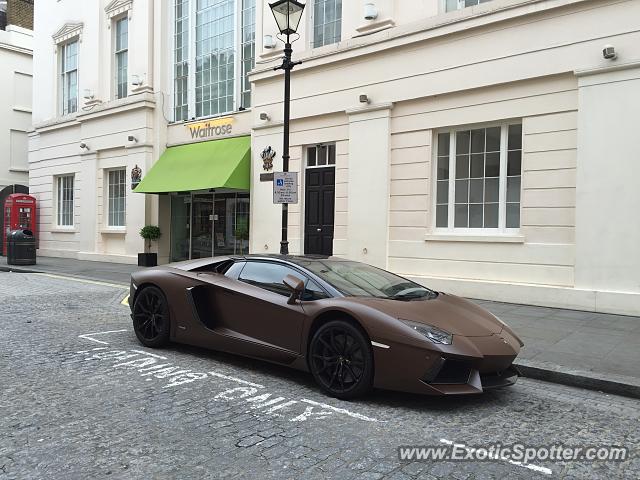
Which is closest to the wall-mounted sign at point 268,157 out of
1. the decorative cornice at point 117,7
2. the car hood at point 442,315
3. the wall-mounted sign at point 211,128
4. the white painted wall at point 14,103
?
the wall-mounted sign at point 211,128

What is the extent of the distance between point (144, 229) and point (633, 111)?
1366 centimetres

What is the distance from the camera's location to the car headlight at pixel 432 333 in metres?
4.49

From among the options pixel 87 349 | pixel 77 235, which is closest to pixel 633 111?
pixel 87 349

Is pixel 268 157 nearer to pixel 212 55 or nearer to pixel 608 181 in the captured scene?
pixel 212 55

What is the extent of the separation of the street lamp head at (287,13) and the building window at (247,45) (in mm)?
6119

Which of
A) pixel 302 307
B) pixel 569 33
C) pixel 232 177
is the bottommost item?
pixel 302 307

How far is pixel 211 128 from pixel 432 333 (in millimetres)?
13155

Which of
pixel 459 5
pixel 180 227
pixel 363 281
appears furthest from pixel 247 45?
pixel 363 281

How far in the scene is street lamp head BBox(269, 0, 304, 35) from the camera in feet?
30.2

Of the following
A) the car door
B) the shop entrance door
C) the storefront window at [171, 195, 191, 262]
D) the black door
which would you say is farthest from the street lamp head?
the storefront window at [171, 195, 191, 262]

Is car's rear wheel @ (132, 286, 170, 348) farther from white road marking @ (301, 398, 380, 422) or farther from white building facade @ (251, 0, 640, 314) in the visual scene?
white building facade @ (251, 0, 640, 314)

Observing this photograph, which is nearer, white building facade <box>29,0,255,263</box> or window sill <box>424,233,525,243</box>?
window sill <box>424,233,525,243</box>

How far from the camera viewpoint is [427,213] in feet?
36.8

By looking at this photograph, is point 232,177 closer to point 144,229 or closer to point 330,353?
point 144,229
